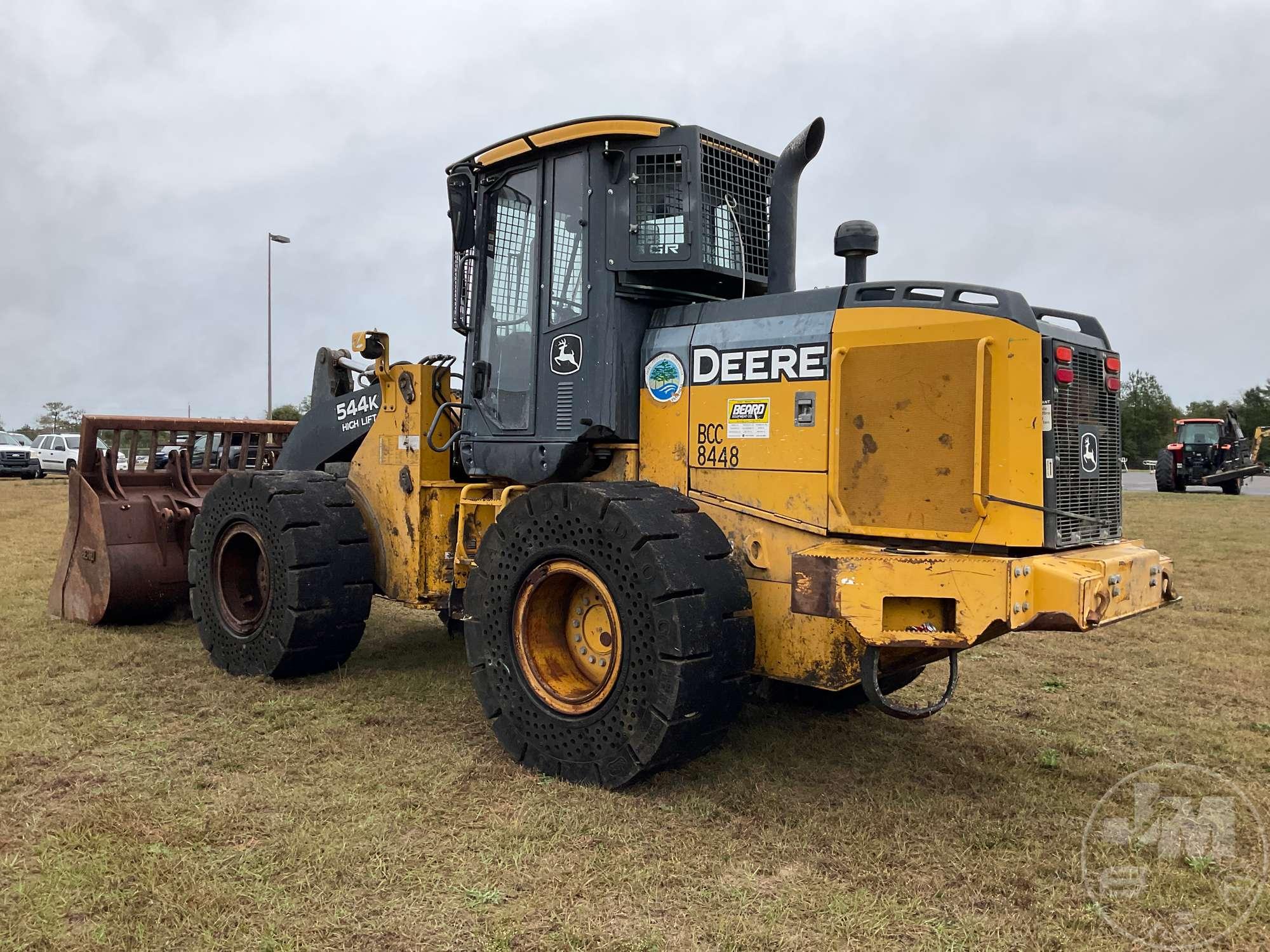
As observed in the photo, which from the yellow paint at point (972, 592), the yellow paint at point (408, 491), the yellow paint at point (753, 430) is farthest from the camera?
the yellow paint at point (408, 491)

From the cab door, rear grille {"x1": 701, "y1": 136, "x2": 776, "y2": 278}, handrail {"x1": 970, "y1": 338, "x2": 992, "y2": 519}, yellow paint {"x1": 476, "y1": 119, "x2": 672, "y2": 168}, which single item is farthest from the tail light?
the cab door

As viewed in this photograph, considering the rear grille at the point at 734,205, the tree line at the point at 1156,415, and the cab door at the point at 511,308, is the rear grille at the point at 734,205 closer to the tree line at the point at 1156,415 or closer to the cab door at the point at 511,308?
the cab door at the point at 511,308

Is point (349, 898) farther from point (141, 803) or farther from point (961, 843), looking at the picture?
point (961, 843)

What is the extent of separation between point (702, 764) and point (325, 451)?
3.81 meters

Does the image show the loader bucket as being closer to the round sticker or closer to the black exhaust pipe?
the round sticker

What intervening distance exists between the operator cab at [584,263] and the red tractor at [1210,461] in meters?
26.2

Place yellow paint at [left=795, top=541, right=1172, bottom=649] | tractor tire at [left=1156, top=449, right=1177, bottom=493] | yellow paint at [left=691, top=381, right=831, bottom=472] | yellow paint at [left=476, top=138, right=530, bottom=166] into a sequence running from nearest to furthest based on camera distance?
yellow paint at [left=795, top=541, right=1172, bottom=649] → yellow paint at [left=691, top=381, right=831, bottom=472] → yellow paint at [left=476, top=138, right=530, bottom=166] → tractor tire at [left=1156, top=449, right=1177, bottom=493]

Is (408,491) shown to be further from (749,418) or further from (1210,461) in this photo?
(1210,461)

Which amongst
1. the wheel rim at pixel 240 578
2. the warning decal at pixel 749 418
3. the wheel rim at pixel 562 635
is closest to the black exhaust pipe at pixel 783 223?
the warning decal at pixel 749 418

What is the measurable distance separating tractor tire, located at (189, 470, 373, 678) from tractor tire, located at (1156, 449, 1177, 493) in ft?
87.5

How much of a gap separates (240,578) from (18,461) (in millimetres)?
28579

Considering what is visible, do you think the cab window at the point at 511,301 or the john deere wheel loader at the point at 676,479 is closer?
the john deere wheel loader at the point at 676,479

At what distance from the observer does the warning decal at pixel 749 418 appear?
4695 mm

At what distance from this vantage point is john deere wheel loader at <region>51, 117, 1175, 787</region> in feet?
13.5
